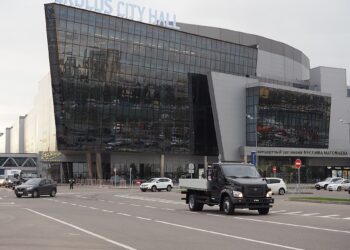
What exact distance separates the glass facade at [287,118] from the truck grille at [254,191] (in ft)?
221

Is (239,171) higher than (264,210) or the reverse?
higher

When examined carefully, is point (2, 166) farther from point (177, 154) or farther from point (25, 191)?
point (25, 191)

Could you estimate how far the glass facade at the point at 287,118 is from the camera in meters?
93.4

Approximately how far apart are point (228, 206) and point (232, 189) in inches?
30.5

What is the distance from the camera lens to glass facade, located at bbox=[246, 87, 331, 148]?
93.4m

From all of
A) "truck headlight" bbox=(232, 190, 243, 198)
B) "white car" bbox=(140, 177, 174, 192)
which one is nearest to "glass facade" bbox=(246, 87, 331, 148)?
"white car" bbox=(140, 177, 174, 192)

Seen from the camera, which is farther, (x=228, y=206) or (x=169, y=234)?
(x=228, y=206)

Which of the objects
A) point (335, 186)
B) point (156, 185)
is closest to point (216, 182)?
point (156, 185)

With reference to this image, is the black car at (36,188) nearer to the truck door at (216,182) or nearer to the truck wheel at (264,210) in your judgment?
the truck door at (216,182)

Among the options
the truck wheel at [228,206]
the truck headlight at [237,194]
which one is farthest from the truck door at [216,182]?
the truck headlight at [237,194]

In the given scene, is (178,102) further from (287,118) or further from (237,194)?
(237,194)

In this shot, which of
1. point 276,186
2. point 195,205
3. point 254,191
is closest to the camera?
point 254,191

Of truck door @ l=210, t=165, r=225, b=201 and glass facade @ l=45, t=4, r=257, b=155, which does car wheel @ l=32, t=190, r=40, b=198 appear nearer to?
truck door @ l=210, t=165, r=225, b=201

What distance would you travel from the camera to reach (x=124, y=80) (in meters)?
84.4
